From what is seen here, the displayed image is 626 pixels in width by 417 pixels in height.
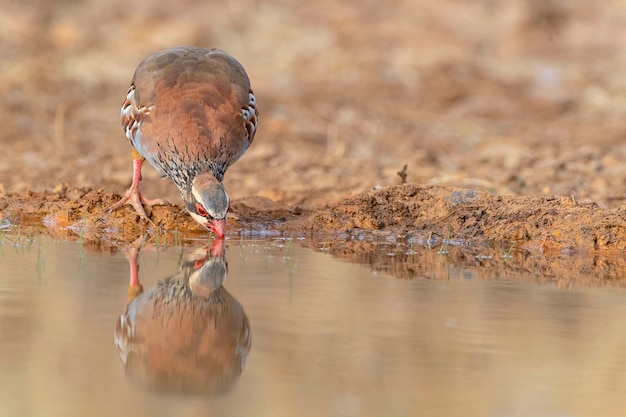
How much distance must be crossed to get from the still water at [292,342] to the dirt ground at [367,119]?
0.98 metres

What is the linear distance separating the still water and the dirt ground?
3.22 ft

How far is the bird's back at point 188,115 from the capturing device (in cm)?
799

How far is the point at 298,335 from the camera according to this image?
4.79 metres

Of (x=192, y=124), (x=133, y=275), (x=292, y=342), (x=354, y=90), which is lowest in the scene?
(x=292, y=342)

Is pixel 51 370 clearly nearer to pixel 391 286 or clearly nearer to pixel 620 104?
pixel 391 286

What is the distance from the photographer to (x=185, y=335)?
4.71 meters

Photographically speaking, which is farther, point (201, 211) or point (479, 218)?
point (479, 218)

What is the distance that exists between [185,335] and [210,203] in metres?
2.97

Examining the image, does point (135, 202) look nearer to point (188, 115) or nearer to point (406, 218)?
point (188, 115)

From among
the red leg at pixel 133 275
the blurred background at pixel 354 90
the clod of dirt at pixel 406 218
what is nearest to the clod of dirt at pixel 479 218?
the clod of dirt at pixel 406 218

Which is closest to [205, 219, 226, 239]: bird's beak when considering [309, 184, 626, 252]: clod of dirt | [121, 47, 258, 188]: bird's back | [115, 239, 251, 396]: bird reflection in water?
[121, 47, 258, 188]: bird's back

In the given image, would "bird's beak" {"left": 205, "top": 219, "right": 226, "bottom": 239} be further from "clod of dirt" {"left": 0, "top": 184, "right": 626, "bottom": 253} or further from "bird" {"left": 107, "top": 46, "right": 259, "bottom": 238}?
"clod of dirt" {"left": 0, "top": 184, "right": 626, "bottom": 253}

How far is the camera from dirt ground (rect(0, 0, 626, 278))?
847cm

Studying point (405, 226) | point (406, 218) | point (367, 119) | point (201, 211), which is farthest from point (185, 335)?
point (367, 119)
